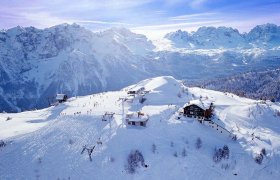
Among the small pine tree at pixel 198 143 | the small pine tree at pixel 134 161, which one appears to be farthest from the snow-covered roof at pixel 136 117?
the small pine tree at pixel 198 143

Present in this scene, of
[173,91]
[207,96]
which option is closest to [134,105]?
[173,91]

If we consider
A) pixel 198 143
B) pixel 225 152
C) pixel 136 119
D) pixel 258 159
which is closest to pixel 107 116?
pixel 136 119

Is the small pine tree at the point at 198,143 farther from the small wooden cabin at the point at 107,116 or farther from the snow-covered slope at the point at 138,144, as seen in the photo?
the small wooden cabin at the point at 107,116

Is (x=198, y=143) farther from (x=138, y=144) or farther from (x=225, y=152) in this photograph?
(x=138, y=144)

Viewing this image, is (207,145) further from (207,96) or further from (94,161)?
(207,96)

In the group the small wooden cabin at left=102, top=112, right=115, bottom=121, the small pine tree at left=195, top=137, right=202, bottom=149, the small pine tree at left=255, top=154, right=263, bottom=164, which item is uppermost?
the small wooden cabin at left=102, top=112, right=115, bottom=121

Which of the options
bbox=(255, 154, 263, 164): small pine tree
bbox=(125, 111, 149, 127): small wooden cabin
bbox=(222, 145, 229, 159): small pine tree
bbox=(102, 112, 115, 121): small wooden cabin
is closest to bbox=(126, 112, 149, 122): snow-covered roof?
bbox=(125, 111, 149, 127): small wooden cabin

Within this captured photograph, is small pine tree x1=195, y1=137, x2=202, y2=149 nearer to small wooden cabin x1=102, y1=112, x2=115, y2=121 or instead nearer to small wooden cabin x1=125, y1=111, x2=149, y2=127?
small wooden cabin x1=125, y1=111, x2=149, y2=127
